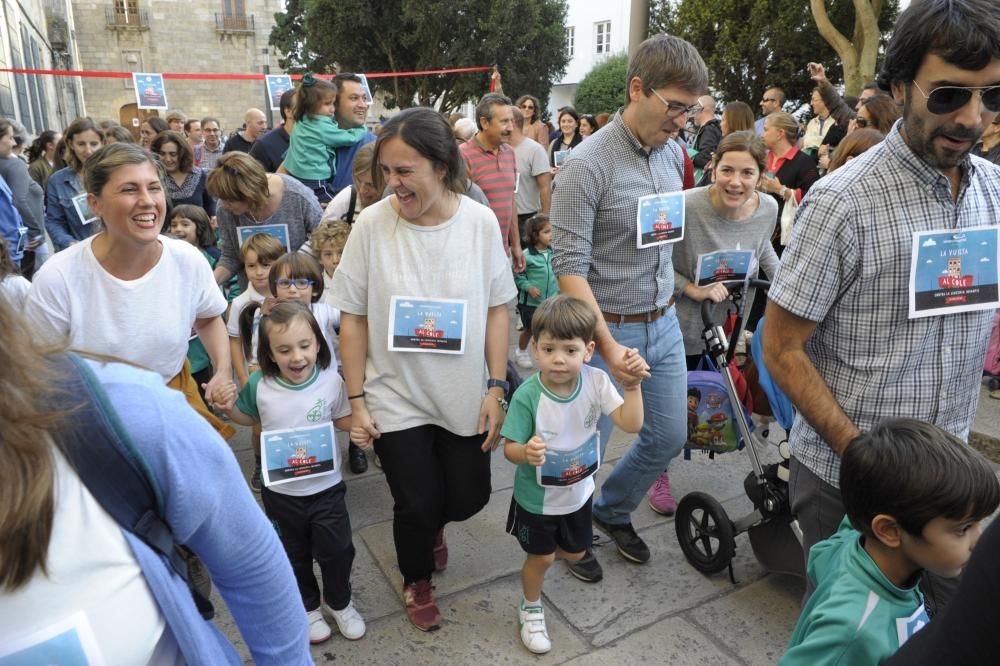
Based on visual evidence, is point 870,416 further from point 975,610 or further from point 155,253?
point 155,253

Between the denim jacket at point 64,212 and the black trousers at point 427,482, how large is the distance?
4.01 m

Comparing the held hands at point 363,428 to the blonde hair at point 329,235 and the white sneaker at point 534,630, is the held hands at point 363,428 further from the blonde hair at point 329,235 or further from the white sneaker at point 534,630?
the blonde hair at point 329,235

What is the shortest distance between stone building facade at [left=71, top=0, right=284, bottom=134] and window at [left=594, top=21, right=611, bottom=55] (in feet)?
55.0

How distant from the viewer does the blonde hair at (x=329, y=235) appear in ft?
13.3

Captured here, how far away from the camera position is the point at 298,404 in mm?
2891

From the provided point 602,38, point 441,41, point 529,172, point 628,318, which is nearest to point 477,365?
point 628,318

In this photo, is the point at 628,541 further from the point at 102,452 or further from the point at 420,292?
the point at 102,452

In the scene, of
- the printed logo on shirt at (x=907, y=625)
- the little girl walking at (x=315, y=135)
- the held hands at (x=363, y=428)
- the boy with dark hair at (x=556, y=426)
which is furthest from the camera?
the little girl walking at (x=315, y=135)

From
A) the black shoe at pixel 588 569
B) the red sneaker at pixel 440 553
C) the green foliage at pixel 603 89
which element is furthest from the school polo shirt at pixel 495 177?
the green foliage at pixel 603 89

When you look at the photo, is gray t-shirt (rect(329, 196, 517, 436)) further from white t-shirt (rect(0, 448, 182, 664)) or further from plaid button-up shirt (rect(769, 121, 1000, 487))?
white t-shirt (rect(0, 448, 182, 664))

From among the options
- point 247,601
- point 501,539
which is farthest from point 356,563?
point 247,601

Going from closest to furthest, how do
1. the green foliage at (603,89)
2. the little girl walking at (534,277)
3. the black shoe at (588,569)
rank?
the black shoe at (588,569)
the little girl walking at (534,277)
the green foliage at (603,89)

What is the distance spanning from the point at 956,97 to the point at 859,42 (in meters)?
15.8

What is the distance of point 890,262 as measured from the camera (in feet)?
5.75
